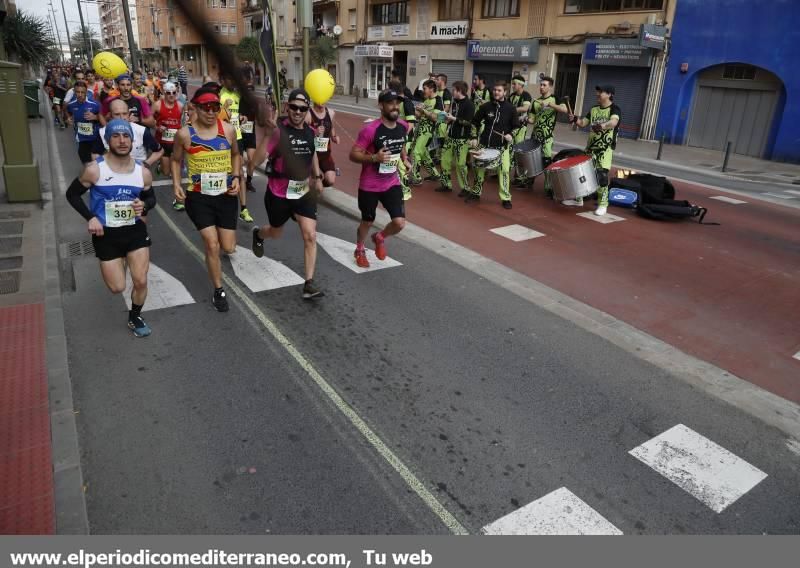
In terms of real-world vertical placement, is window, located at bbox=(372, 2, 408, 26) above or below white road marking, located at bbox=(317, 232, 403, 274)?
above

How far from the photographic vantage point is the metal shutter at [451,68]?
31.8m

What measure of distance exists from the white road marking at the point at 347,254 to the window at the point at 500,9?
77.7ft

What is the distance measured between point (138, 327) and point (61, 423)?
1450mm

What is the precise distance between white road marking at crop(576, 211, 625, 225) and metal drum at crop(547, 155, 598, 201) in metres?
0.52

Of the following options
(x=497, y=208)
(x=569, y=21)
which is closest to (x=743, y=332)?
(x=497, y=208)

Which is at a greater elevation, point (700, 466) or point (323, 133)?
point (323, 133)

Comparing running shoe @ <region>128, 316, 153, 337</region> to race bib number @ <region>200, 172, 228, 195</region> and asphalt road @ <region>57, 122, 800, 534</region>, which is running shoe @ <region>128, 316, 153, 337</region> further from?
race bib number @ <region>200, 172, 228, 195</region>

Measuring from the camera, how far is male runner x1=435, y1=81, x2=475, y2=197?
10508 mm

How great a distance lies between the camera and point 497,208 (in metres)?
10.6

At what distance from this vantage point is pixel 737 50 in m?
19.0

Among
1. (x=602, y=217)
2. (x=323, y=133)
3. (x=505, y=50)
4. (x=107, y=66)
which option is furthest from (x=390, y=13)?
(x=323, y=133)

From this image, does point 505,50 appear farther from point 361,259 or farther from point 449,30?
point 361,259

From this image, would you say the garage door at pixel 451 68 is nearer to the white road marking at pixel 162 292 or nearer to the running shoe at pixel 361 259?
the running shoe at pixel 361 259

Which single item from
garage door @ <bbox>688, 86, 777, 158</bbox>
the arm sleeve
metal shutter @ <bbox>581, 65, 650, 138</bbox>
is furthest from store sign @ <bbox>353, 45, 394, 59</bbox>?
the arm sleeve
